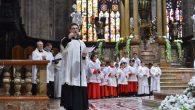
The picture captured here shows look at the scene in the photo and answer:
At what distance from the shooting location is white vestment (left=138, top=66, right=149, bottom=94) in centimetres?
1791

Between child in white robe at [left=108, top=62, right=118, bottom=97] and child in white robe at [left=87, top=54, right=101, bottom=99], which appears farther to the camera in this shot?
child in white robe at [left=108, top=62, right=118, bottom=97]

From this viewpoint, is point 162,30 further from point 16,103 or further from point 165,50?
point 16,103

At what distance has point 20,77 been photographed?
9.01 metres

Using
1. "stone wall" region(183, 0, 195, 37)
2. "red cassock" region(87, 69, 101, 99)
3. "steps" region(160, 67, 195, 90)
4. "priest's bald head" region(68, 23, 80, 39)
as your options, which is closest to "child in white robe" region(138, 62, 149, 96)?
"steps" region(160, 67, 195, 90)

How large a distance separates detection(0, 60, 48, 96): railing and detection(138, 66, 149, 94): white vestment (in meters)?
9.15

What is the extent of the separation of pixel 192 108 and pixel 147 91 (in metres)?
13.5

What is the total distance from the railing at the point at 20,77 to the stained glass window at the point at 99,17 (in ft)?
82.5

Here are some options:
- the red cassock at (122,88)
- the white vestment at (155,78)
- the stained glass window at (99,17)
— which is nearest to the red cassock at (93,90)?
the red cassock at (122,88)

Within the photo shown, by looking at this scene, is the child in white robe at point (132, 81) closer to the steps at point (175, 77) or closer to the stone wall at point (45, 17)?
the steps at point (175, 77)

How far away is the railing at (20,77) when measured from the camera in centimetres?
898

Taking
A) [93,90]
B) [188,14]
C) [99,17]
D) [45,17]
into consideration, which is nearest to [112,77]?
[93,90]

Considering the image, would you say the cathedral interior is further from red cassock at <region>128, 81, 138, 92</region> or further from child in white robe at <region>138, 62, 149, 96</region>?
red cassock at <region>128, 81, 138, 92</region>

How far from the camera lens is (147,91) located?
59.4 ft

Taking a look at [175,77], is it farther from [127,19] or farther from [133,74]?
[127,19]
